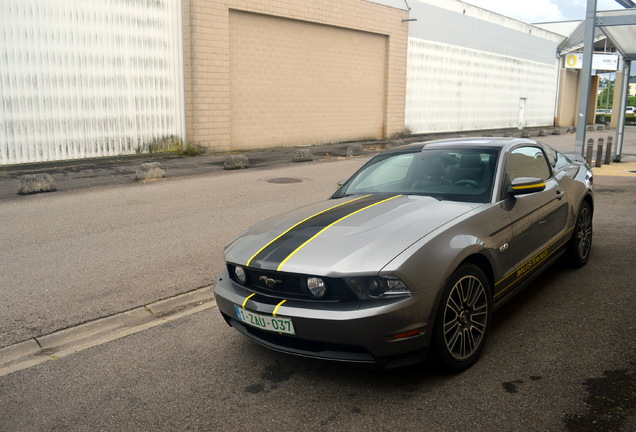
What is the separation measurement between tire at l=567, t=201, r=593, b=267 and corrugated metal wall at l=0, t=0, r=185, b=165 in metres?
13.7

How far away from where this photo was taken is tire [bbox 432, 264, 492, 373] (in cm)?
367

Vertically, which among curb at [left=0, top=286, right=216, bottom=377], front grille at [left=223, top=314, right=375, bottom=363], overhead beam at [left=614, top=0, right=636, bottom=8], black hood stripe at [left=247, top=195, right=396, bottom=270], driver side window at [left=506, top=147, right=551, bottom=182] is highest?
overhead beam at [left=614, top=0, right=636, bottom=8]

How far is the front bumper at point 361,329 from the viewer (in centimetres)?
340

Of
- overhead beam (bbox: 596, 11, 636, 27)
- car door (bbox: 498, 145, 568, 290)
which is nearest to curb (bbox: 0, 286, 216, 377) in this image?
car door (bbox: 498, 145, 568, 290)

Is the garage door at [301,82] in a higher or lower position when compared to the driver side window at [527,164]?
higher

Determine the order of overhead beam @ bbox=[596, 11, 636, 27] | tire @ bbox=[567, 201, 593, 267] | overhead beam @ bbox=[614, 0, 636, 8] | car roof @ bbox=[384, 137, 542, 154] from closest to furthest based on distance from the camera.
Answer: car roof @ bbox=[384, 137, 542, 154] < tire @ bbox=[567, 201, 593, 267] < overhead beam @ bbox=[596, 11, 636, 27] < overhead beam @ bbox=[614, 0, 636, 8]

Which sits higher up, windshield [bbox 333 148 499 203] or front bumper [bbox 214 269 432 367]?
windshield [bbox 333 148 499 203]

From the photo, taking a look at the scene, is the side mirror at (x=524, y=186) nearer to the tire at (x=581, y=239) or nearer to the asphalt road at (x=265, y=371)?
the asphalt road at (x=265, y=371)

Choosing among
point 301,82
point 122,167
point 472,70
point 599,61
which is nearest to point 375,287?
point 122,167

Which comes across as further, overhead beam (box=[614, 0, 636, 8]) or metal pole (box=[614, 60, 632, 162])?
metal pole (box=[614, 60, 632, 162])

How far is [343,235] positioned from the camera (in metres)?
3.92

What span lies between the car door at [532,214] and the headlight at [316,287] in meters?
1.56

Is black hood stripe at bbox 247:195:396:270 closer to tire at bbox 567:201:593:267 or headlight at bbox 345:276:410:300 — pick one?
headlight at bbox 345:276:410:300

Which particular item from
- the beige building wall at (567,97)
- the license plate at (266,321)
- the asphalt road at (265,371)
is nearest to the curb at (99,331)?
the asphalt road at (265,371)
